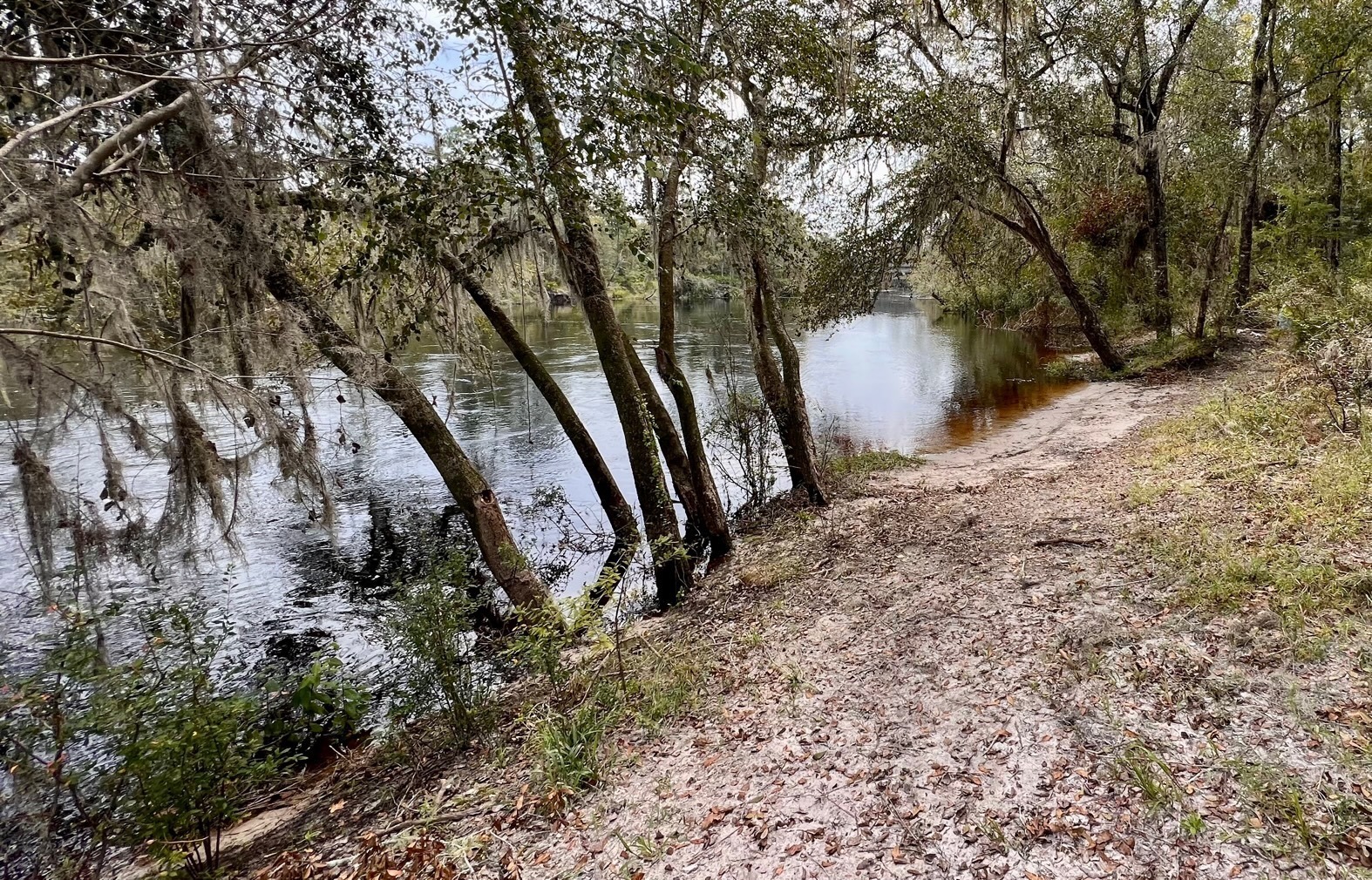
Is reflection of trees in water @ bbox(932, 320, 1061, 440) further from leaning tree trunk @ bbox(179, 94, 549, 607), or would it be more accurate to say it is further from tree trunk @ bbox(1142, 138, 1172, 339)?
leaning tree trunk @ bbox(179, 94, 549, 607)

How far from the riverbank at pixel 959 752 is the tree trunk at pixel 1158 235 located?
12.1 m

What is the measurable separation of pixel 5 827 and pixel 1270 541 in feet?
26.1

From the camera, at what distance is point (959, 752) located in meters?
3.02

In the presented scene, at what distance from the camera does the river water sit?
6.77 metres

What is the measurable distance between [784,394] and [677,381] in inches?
61.5

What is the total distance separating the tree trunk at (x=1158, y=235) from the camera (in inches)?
543

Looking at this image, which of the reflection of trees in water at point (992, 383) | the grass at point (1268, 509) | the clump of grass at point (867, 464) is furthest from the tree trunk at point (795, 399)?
the reflection of trees in water at point (992, 383)

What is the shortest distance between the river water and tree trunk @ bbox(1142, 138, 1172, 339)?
280 centimetres

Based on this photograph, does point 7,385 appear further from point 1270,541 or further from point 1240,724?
point 1270,541

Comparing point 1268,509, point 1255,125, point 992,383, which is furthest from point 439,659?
point 1255,125

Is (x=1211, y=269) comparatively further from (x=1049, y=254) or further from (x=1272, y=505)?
(x=1272, y=505)

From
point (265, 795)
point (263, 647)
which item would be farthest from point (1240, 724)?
point (263, 647)

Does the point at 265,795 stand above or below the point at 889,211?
below

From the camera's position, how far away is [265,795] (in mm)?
4180
